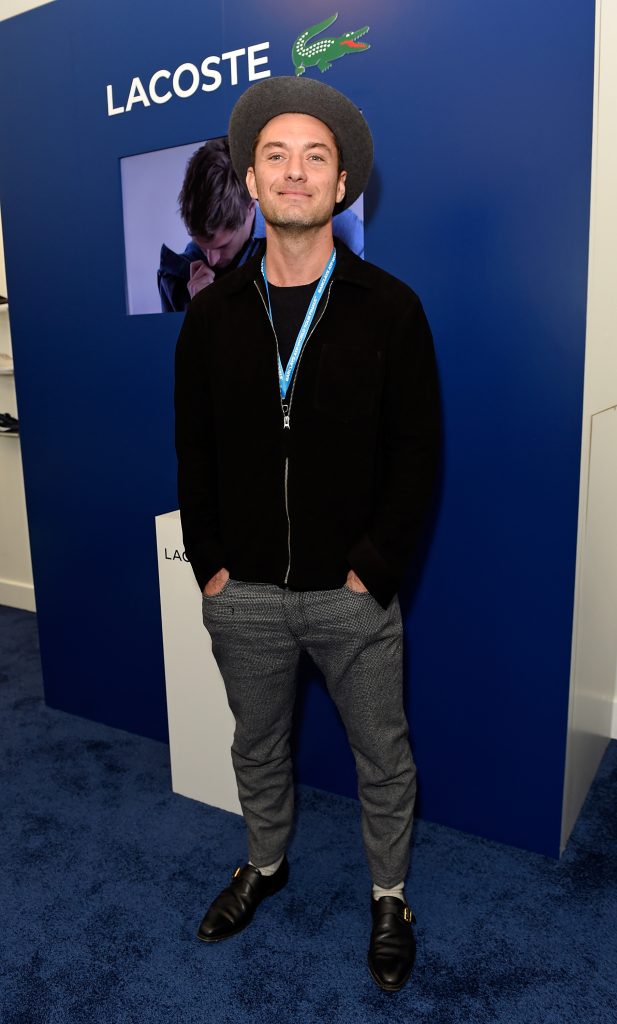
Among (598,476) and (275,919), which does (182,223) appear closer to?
(598,476)

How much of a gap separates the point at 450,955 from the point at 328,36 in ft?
7.77

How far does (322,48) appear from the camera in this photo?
2135mm

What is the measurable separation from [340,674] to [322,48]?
5.47 ft

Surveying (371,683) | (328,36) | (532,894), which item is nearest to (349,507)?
(371,683)

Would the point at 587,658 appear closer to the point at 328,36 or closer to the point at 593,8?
the point at 593,8

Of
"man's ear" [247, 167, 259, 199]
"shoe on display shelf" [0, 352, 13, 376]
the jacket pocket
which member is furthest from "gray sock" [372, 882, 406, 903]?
"shoe on display shelf" [0, 352, 13, 376]

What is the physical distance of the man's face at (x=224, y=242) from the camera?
2.40m

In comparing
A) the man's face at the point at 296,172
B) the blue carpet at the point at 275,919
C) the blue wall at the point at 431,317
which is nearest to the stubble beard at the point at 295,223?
the man's face at the point at 296,172

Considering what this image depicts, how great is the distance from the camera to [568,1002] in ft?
5.65

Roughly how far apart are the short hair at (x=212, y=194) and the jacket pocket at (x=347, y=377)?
0.90 m

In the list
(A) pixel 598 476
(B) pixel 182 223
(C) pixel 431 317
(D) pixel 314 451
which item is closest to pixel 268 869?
(D) pixel 314 451

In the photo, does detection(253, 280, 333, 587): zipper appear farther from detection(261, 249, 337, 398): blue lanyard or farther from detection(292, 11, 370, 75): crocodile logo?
detection(292, 11, 370, 75): crocodile logo

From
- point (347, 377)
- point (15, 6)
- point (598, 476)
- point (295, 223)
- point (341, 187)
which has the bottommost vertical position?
point (598, 476)

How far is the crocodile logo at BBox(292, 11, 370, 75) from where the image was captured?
6.87 feet
